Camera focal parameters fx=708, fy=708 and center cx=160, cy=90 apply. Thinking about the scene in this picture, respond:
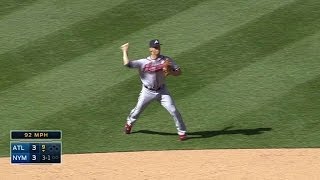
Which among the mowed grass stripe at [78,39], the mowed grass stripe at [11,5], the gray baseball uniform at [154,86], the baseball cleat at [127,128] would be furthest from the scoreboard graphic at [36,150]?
the mowed grass stripe at [11,5]

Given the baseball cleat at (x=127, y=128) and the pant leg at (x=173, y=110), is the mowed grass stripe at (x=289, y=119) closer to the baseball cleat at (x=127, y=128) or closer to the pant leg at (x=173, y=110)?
the pant leg at (x=173, y=110)

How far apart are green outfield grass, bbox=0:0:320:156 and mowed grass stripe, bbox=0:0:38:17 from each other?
0.08 ft

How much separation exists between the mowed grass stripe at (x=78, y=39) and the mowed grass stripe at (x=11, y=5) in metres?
1.58

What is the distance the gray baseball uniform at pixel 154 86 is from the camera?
1154 centimetres

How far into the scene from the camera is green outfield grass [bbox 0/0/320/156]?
12086 mm

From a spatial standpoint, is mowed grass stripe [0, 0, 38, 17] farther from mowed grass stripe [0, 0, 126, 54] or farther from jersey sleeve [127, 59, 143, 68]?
jersey sleeve [127, 59, 143, 68]

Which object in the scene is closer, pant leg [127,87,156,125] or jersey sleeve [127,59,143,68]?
jersey sleeve [127,59,143,68]

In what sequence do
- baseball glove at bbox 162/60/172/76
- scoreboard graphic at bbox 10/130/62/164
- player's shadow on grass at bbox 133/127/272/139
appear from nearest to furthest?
scoreboard graphic at bbox 10/130/62/164 < baseball glove at bbox 162/60/172/76 < player's shadow on grass at bbox 133/127/272/139

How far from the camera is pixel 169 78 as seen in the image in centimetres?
1391

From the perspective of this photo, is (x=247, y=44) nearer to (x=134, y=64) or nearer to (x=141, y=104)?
(x=141, y=104)

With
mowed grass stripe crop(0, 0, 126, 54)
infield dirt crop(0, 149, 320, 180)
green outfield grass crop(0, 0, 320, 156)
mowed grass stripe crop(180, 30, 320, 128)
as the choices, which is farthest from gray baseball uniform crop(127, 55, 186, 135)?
mowed grass stripe crop(0, 0, 126, 54)

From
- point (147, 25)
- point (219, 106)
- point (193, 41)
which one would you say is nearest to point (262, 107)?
point (219, 106)

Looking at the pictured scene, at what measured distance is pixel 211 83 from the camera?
13.5m

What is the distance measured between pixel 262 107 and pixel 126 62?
2875mm
